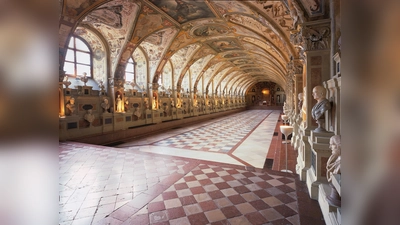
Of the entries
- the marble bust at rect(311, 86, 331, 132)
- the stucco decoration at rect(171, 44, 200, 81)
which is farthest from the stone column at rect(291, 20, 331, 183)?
the stucco decoration at rect(171, 44, 200, 81)

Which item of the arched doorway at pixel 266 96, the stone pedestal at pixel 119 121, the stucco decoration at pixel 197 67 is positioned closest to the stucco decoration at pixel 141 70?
the stone pedestal at pixel 119 121

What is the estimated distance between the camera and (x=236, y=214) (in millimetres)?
2842

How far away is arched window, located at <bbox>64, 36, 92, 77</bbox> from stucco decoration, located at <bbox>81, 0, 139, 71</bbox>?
1.22 m

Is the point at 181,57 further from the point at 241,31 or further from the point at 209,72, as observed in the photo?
the point at 209,72

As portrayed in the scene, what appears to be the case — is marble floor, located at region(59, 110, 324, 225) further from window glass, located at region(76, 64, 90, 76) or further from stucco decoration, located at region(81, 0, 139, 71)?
stucco decoration, located at region(81, 0, 139, 71)

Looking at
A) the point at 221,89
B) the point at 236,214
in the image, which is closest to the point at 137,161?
the point at 236,214

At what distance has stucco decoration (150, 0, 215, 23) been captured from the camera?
8.35 metres

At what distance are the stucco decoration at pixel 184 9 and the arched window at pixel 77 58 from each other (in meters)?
4.83

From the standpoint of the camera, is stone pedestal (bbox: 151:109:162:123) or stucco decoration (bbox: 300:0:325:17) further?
stone pedestal (bbox: 151:109:162:123)

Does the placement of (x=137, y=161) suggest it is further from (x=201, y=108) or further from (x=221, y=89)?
(x=221, y=89)

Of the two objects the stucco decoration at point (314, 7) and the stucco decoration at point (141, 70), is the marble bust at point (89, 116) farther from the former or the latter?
the stucco decoration at point (314, 7)

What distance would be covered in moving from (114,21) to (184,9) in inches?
131

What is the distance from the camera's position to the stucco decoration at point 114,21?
8141 mm

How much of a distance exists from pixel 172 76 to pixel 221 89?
13978mm
